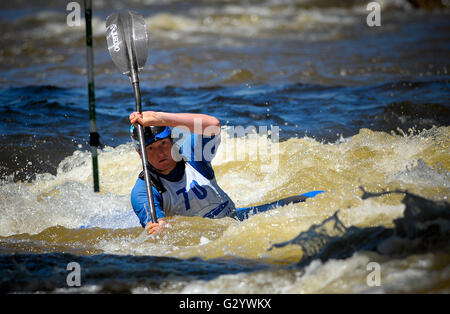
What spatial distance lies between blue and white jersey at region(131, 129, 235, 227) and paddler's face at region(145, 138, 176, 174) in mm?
52

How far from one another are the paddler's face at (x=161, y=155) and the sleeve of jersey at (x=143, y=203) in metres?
0.15

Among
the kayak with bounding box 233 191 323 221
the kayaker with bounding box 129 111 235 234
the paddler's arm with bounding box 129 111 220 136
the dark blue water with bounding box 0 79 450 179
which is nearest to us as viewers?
the paddler's arm with bounding box 129 111 220 136

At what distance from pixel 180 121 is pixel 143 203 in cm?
63

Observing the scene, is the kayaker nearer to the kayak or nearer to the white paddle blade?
the kayak

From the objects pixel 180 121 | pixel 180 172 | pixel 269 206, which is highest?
pixel 180 121

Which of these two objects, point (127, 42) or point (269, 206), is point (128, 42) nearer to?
point (127, 42)

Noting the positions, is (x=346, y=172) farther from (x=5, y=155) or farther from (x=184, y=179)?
(x=5, y=155)

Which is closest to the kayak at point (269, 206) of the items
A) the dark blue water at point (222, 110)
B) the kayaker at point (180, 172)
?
the kayaker at point (180, 172)

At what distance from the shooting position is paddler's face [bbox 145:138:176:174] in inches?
141

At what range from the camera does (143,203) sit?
359 cm

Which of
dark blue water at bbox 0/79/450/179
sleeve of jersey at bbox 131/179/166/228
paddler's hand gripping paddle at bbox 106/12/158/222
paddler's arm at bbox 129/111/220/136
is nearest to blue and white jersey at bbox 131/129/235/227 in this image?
sleeve of jersey at bbox 131/179/166/228

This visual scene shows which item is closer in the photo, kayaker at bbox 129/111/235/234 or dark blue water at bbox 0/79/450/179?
kayaker at bbox 129/111/235/234

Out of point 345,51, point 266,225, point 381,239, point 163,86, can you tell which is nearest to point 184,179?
point 266,225

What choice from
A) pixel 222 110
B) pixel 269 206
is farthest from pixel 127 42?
pixel 222 110
